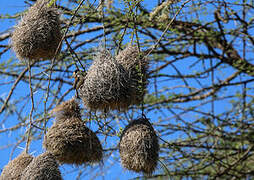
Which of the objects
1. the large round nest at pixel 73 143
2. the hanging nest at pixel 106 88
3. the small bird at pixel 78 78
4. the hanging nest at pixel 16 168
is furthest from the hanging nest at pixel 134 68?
the hanging nest at pixel 16 168

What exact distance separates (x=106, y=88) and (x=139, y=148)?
314mm

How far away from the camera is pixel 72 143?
2283 mm

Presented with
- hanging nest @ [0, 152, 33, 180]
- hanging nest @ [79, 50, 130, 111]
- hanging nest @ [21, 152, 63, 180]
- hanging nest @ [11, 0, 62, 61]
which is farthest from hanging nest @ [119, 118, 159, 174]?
hanging nest @ [11, 0, 62, 61]

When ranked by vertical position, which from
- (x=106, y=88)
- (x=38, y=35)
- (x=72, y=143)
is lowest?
(x=72, y=143)

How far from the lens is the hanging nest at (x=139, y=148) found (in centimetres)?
216

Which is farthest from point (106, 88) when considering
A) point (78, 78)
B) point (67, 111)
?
point (67, 111)

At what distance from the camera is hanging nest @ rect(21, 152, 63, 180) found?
206 cm

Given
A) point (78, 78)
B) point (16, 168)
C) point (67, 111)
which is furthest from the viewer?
point (67, 111)

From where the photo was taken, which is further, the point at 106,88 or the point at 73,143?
the point at 73,143

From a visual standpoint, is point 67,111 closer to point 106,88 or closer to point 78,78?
point 78,78

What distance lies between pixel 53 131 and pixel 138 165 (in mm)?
500

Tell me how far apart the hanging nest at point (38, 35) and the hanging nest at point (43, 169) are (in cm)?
53

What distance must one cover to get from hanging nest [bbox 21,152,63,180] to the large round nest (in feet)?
0.43

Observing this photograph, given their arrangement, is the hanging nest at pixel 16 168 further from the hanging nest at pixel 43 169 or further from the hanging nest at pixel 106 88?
the hanging nest at pixel 106 88
